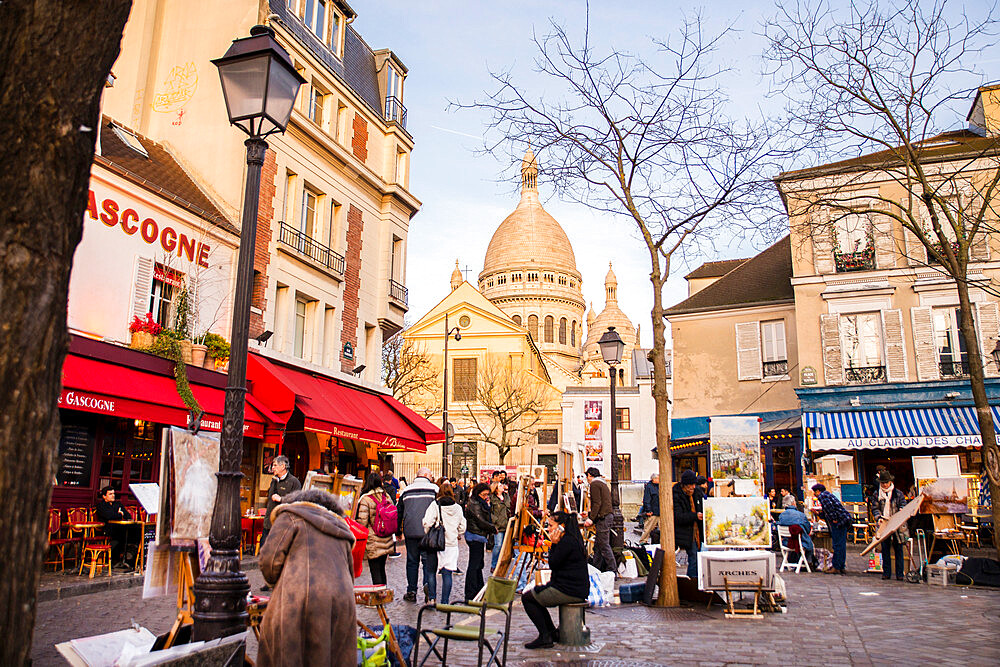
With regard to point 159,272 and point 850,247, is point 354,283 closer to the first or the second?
point 159,272

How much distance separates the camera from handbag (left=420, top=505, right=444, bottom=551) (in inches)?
396

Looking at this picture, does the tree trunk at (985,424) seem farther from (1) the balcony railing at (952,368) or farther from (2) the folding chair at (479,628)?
(1) the balcony railing at (952,368)

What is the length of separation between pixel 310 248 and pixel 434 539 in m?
11.9

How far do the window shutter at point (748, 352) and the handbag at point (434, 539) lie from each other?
20.3m

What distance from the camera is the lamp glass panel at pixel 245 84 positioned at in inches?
230

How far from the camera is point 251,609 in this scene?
5594 millimetres

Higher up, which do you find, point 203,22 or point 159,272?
point 203,22

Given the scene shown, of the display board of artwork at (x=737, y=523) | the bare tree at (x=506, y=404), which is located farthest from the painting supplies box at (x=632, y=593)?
the bare tree at (x=506, y=404)

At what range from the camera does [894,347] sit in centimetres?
2444

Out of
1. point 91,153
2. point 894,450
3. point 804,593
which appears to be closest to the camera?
point 91,153

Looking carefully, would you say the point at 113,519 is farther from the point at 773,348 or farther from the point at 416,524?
the point at 773,348

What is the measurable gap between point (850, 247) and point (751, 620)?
19.9m

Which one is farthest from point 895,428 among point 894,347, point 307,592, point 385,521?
point 307,592

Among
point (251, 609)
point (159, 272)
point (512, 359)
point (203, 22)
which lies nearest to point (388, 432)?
point (159, 272)
